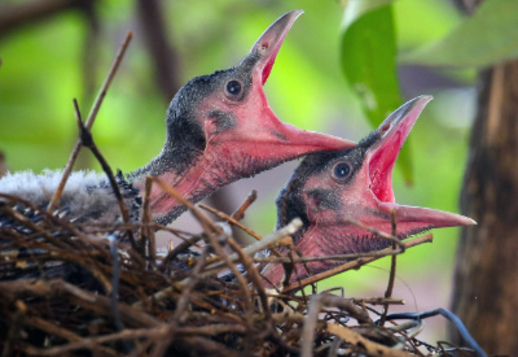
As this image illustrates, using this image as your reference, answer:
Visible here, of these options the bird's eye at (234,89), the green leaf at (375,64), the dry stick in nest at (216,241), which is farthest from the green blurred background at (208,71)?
the dry stick in nest at (216,241)

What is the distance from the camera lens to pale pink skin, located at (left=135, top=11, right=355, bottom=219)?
1.41 m

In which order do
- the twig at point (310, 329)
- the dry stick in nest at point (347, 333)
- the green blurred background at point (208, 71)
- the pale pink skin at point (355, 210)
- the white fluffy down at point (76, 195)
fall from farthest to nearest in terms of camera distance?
1. the green blurred background at point (208, 71)
2. the pale pink skin at point (355, 210)
3. the white fluffy down at point (76, 195)
4. the dry stick in nest at point (347, 333)
5. the twig at point (310, 329)

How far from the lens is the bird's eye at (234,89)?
143 centimetres

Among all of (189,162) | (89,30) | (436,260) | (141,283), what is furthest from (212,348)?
(436,260)

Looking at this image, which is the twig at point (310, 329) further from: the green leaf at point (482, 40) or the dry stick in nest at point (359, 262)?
the green leaf at point (482, 40)

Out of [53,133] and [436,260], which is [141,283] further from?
[436,260]

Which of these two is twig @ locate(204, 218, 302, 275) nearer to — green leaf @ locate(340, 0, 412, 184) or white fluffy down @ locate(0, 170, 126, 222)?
white fluffy down @ locate(0, 170, 126, 222)

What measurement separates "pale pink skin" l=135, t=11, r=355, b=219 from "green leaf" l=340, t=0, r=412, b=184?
23 centimetres

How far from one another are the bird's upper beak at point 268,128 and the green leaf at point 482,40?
0.34 metres

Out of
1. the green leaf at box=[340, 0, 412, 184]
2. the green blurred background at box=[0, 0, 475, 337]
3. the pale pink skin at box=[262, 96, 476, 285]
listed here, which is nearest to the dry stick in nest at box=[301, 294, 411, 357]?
the pale pink skin at box=[262, 96, 476, 285]

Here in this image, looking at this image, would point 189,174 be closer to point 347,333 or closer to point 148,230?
point 148,230

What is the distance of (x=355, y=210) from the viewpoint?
1.41m

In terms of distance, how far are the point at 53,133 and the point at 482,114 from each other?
148 centimetres

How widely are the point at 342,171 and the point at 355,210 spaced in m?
0.08
